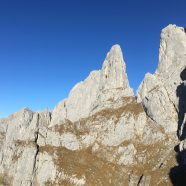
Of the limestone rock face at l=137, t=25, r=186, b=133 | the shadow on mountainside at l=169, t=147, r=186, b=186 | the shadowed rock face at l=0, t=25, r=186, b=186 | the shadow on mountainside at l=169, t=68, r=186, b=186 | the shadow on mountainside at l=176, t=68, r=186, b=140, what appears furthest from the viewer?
the limestone rock face at l=137, t=25, r=186, b=133

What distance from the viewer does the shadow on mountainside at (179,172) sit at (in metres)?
138

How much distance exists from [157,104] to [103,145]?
122 feet

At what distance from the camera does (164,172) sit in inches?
5723

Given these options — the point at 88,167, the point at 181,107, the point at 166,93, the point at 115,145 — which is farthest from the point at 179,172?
the point at 166,93

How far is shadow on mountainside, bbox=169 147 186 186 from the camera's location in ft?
453

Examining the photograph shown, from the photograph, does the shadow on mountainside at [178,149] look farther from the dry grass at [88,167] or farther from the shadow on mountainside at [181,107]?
the dry grass at [88,167]

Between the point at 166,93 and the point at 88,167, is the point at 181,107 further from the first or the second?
the point at 88,167

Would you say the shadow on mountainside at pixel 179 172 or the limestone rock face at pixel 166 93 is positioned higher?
the limestone rock face at pixel 166 93

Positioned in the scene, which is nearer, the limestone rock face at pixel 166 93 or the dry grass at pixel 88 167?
the dry grass at pixel 88 167

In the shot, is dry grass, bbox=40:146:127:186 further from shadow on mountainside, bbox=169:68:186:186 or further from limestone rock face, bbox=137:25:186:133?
limestone rock face, bbox=137:25:186:133

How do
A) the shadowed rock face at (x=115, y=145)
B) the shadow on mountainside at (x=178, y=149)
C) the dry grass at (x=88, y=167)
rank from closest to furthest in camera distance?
the shadow on mountainside at (x=178, y=149)
the dry grass at (x=88, y=167)
the shadowed rock face at (x=115, y=145)

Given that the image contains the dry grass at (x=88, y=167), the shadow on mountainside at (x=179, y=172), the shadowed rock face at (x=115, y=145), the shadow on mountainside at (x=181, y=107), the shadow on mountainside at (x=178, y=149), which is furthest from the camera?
the shadow on mountainside at (x=181, y=107)

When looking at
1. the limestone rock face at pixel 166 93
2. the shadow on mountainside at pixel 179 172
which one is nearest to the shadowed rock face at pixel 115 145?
the limestone rock face at pixel 166 93

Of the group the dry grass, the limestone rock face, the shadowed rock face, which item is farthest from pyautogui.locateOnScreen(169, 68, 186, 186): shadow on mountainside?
the dry grass
